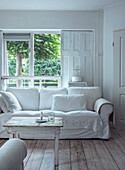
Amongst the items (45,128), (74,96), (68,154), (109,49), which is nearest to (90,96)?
(74,96)

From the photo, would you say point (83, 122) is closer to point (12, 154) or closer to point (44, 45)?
point (44, 45)

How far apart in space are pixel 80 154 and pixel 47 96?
70.9 inches

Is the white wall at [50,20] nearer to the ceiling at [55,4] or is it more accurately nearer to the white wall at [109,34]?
the ceiling at [55,4]

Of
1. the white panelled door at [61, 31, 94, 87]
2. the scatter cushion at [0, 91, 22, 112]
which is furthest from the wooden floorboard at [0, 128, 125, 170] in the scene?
the white panelled door at [61, 31, 94, 87]

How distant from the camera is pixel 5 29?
549 cm

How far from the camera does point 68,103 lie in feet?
14.6

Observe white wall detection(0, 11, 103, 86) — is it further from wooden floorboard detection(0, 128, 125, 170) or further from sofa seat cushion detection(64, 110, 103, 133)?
wooden floorboard detection(0, 128, 125, 170)

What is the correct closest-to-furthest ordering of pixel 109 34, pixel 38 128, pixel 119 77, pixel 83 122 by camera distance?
1. pixel 38 128
2. pixel 83 122
3. pixel 119 77
4. pixel 109 34

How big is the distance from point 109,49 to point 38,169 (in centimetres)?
338

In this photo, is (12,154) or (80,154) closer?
(12,154)

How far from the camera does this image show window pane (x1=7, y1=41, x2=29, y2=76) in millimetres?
5652

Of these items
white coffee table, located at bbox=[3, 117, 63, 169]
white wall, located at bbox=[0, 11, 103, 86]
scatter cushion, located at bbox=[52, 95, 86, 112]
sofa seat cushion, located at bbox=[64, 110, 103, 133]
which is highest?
white wall, located at bbox=[0, 11, 103, 86]

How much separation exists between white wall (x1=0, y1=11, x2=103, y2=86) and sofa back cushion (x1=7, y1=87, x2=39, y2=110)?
1.64m

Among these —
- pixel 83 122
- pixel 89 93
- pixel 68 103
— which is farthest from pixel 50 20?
pixel 83 122
